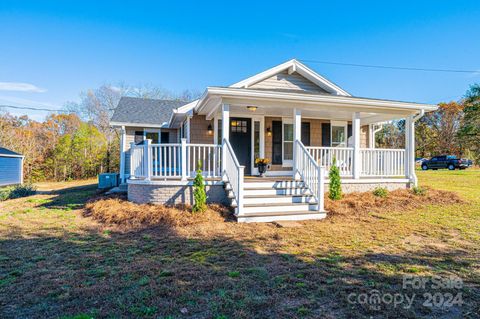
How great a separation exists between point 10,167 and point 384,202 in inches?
831

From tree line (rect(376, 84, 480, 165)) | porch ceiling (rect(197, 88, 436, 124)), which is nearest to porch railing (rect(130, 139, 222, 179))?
porch ceiling (rect(197, 88, 436, 124))

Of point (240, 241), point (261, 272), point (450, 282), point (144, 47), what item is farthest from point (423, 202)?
point (144, 47)

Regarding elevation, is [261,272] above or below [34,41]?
below

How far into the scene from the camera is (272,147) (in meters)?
10.5

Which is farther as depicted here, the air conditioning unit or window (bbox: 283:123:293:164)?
the air conditioning unit

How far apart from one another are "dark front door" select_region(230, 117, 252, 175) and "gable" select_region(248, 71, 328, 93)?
1443mm

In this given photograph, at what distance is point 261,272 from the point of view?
3.47 meters

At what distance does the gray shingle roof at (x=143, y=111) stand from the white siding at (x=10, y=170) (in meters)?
8.64

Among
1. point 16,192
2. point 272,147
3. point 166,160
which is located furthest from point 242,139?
point 16,192

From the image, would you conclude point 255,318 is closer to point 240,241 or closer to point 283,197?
point 240,241

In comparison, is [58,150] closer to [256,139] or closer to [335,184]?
[256,139]

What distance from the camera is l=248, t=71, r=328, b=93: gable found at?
388 inches

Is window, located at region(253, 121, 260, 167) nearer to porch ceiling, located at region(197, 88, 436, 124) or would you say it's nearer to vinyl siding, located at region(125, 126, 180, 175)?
porch ceiling, located at region(197, 88, 436, 124)

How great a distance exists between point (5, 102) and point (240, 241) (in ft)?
89.5
